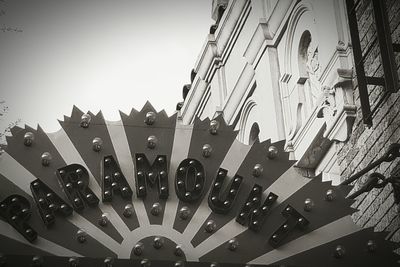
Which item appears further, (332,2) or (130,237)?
(332,2)

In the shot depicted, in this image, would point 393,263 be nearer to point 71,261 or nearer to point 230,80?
point 71,261

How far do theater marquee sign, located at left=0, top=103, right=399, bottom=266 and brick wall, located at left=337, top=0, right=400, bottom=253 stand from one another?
4.33 feet

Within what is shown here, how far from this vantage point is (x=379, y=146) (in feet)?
38.2

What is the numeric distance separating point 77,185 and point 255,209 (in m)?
1.79

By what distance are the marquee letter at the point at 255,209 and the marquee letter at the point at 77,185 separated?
1.48 m

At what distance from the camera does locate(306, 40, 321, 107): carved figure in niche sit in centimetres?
1517

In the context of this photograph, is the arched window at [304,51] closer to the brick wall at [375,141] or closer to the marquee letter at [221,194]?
the brick wall at [375,141]

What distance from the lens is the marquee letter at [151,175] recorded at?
9.45 metres

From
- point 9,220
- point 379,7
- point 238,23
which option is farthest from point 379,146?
point 238,23

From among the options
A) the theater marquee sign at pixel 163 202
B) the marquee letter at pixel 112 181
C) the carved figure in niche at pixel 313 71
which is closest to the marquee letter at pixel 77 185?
the theater marquee sign at pixel 163 202

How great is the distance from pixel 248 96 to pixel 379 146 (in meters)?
7.71

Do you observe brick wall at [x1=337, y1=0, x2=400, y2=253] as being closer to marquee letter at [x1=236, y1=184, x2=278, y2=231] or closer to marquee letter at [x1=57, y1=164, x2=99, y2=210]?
marquee letter at [x1=236, y1=184, x2=278, y2=231]

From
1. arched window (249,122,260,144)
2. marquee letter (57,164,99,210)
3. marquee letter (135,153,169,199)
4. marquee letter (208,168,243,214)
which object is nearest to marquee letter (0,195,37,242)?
marquee letter (57,164,99,210)

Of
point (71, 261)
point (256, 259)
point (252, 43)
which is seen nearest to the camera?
point (71, 261)
